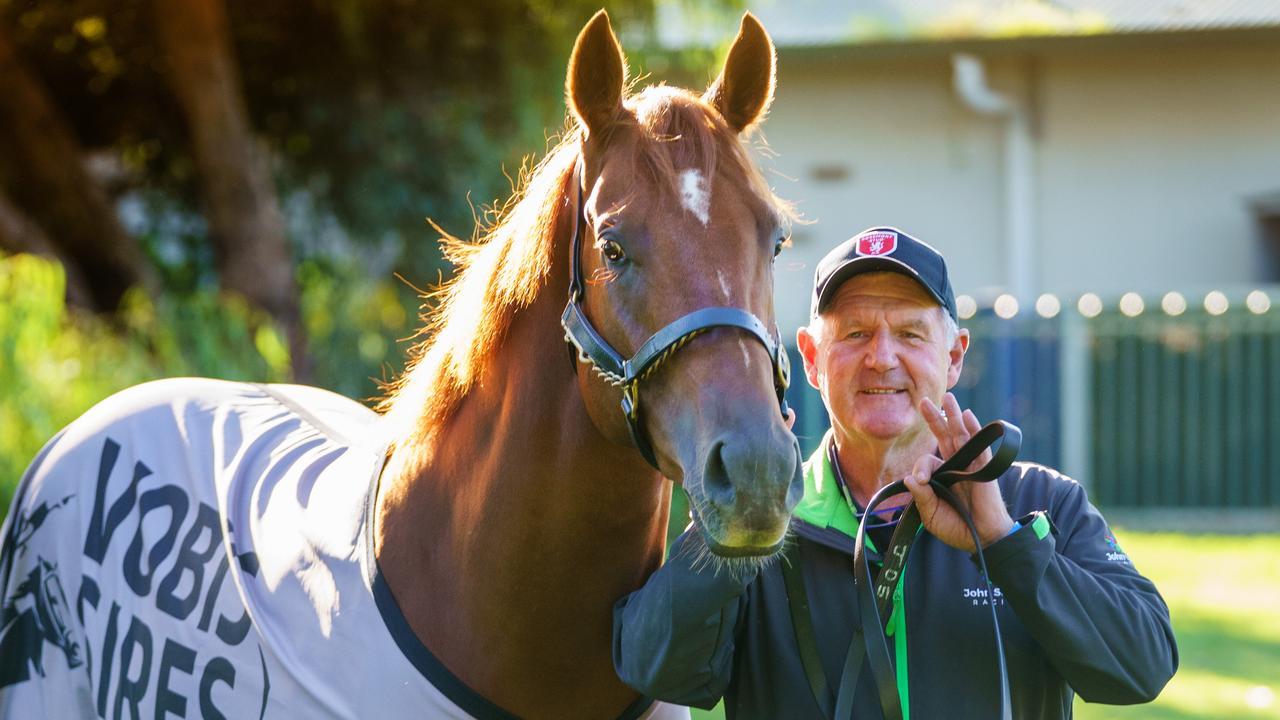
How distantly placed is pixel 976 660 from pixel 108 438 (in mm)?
2076

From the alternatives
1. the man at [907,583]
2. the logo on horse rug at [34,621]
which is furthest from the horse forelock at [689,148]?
the logo on horse rug at [34,621]

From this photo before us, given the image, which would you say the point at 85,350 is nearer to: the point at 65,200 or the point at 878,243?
the point at 65,200

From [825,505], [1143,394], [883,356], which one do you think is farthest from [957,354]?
[1143,394]

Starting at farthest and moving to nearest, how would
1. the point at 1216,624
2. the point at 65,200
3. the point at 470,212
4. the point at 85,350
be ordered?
the point at 470,212
the point at 65,200
the point at 1216,624
the point at 85,350

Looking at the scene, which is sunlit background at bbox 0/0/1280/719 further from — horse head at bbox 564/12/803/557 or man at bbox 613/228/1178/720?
horse head at bbox 564/12/803/557

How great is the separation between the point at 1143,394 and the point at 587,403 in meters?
9.44

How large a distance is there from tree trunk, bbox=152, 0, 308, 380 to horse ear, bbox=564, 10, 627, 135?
594 cm

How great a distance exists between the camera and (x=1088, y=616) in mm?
1896

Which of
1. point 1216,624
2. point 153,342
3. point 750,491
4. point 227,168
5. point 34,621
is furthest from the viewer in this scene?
point 227,168

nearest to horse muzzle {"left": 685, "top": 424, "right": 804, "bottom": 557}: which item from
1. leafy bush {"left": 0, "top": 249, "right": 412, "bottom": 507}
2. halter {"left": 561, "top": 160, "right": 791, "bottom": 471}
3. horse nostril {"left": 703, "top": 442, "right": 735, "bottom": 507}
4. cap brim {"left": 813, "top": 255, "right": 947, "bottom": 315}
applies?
horse nostril {"left": 703, "top": 442, "right": 735, "bottom": 507}

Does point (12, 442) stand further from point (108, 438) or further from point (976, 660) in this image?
point (976, 660)

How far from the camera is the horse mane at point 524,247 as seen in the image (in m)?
1.99

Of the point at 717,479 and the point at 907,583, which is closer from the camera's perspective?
the point at 717,479

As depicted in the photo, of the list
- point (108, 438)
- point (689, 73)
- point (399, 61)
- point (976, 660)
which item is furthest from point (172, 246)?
point (976, 660)
